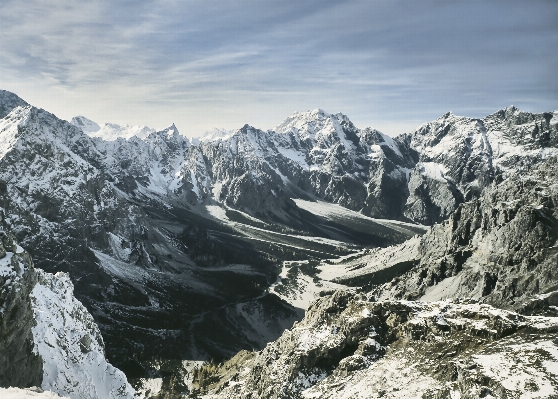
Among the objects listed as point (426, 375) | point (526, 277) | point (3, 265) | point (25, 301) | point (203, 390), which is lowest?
point (203, 390)

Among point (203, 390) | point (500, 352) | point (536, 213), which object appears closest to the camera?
point (500, 352)

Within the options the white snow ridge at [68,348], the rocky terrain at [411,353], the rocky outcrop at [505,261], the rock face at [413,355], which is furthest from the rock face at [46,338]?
the rocky outcrop at [505,261]

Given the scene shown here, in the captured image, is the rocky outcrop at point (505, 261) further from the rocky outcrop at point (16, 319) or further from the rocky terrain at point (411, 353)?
the rocky outcrop at point (16, 319)

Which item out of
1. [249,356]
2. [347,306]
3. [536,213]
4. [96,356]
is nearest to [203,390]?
[249,356]

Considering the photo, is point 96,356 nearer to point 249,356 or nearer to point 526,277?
point 249,356

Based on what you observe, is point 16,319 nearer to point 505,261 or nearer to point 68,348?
point 68,348

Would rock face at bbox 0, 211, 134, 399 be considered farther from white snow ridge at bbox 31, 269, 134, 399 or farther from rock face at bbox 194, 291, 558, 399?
rock face at bbox 194, 291, 558, 399
